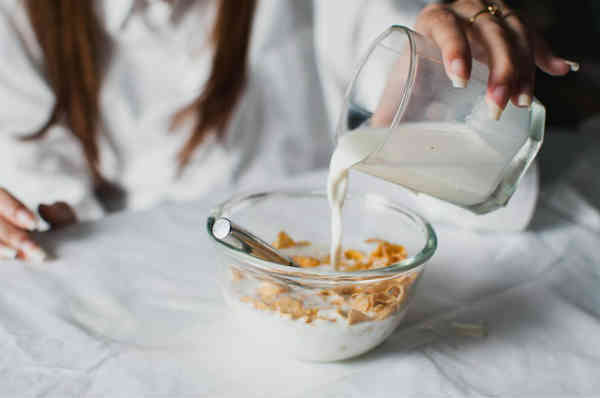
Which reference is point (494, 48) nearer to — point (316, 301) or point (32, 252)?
point (316, 301)

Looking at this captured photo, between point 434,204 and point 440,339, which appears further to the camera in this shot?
point 434,204

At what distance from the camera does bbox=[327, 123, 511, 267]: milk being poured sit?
0.45 m

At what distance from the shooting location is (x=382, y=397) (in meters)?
0.41

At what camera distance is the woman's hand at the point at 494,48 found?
46 cm

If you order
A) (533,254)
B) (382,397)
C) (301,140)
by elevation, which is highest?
(382,397)

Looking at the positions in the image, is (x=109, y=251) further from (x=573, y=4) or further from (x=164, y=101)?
(x=573, y=4)

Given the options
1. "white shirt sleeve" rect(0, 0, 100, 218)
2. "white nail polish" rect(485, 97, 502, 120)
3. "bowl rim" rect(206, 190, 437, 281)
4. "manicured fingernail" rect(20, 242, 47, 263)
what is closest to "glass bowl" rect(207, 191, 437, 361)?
"bowl rim" rect(206, 190, 437, 281)

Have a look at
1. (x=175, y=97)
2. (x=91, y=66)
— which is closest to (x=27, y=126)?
(x=91, y=66)

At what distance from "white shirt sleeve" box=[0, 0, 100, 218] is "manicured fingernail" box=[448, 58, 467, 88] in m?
0.66

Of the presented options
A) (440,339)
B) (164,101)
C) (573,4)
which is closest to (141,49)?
(164,101)

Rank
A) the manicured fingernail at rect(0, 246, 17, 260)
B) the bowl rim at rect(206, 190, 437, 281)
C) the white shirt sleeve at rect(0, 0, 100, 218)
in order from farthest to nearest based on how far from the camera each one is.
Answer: the white shirt sleeve at rect(0, 0, 100, 218)
the manicured fingernail at rect(0, 246, 17, 260)
the bowl rim at rect(206, 190, 437, 281)

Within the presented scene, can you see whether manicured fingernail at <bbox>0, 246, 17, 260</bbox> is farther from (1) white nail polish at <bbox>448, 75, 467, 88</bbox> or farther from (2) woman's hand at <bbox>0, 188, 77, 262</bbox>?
(1) white nail polish at <bbox>448, 75, 467, 88</bbox>

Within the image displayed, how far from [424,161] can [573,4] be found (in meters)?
1.97

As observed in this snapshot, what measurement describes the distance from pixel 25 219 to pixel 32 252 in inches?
1.4
